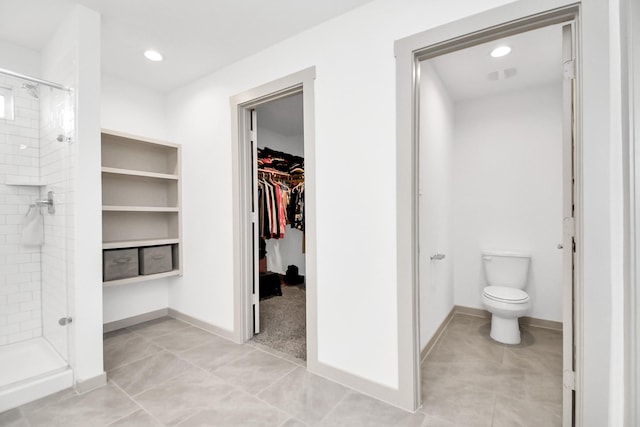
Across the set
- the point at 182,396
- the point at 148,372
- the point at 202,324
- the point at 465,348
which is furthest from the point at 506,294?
the point at 148,372

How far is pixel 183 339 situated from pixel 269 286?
1.48 m

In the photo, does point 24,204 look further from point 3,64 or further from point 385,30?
point 385,30

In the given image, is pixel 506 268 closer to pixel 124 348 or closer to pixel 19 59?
pixel 124 348

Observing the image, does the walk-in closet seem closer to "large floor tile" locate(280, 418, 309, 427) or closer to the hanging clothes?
the hanging clothes

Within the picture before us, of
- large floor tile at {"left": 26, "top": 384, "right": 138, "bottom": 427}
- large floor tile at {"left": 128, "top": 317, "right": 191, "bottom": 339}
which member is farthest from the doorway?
large floor tile at {"left": 128, "top": 317, "right": 191, "bottom": 339}

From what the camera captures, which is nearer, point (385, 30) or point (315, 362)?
point (385, 30)

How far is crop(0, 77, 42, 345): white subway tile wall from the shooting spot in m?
2.33

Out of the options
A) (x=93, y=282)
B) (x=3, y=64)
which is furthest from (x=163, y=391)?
(x=3, y=64)

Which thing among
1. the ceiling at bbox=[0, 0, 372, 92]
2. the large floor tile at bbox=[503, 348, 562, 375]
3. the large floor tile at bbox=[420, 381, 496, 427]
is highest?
the ceiling at bbox=[0, 0, 372, 92]

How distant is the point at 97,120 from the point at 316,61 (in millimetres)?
1554

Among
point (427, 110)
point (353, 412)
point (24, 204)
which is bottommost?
point (353, 412)

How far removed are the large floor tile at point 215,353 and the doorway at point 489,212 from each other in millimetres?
1455

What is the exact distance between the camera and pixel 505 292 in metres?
2.70

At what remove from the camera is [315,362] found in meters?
2.12
